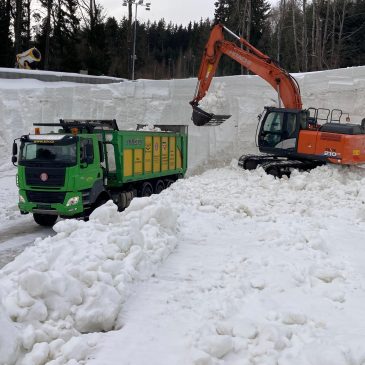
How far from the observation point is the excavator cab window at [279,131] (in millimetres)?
15508

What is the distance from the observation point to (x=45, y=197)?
11.3 meters

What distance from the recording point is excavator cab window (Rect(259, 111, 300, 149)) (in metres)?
15.5

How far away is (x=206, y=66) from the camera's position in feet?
55.5

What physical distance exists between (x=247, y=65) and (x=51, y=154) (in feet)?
27.8

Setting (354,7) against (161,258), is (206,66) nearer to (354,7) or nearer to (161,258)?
(161,258)

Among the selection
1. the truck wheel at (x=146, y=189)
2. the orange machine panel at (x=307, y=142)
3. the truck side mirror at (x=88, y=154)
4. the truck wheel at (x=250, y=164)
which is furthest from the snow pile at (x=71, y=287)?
the truck wheel at (x=250, y=164)

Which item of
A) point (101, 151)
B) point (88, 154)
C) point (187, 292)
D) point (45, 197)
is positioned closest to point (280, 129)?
point (101, 151)

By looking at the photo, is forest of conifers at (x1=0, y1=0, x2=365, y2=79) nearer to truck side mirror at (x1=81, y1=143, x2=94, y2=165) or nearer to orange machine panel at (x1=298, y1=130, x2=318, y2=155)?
orange machine panel at (x1=298, y1=130, x2=318, y2=155)

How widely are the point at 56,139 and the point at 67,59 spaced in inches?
1271

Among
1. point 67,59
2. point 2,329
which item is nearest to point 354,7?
point 67,59

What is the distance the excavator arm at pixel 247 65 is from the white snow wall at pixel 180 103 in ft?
14.9

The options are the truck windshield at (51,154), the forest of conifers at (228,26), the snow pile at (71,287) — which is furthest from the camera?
the forest of conifers at (228,26)

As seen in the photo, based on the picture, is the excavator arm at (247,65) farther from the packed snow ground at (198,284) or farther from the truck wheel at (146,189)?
the packed snow ground at (198,284)

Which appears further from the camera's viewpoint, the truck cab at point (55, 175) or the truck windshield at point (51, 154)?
the truck windshield at point (51, 154)
